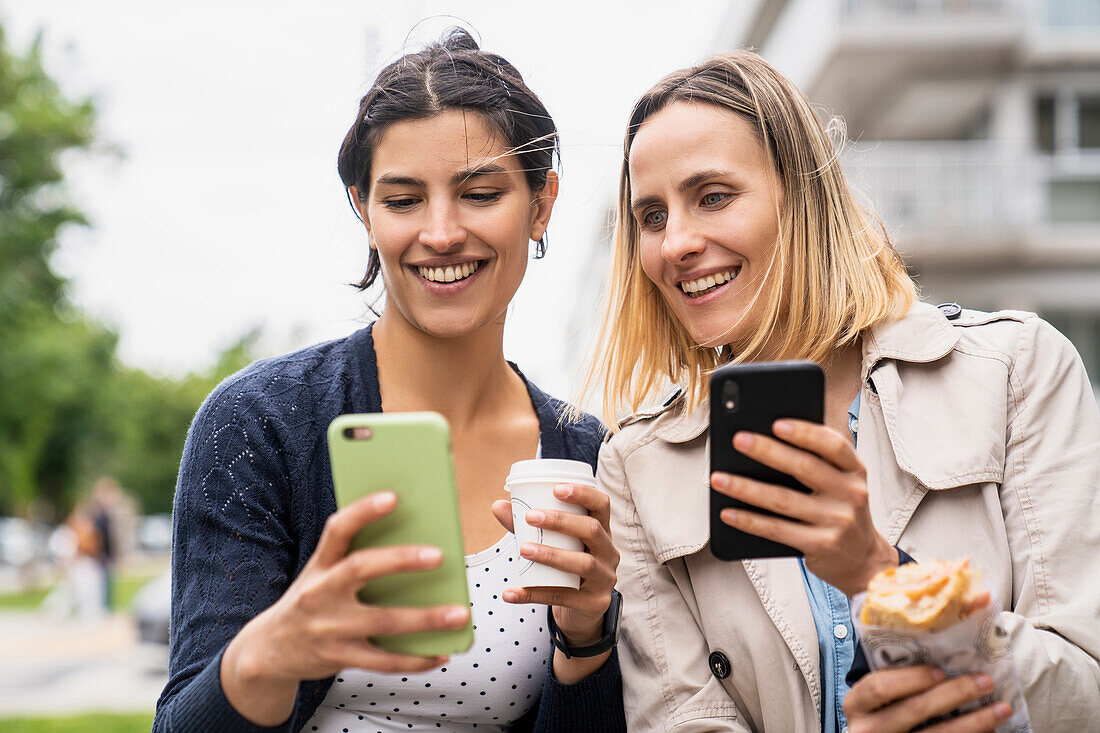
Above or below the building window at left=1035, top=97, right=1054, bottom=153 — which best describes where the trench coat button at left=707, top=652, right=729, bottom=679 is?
below

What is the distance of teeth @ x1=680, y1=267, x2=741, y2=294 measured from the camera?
8.22 feet

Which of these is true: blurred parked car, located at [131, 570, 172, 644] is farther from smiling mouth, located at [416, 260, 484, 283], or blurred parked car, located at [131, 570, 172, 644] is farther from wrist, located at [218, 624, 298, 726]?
wrist, located at [218, 624, 298, 726]

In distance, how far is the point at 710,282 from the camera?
8.27ft

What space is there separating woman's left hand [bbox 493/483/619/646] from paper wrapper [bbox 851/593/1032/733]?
56cm

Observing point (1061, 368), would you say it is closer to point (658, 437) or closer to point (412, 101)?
point (658, 437)

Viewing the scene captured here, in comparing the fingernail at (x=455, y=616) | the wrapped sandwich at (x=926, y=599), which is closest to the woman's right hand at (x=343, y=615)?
the fingernail at (x=455, y=616)

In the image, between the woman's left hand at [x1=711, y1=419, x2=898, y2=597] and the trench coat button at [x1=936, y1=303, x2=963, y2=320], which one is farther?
the trench coat button at [x1=936, y1=303, x2=963, y2=320]

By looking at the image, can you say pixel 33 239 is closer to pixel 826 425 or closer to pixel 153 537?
pixel 826 425

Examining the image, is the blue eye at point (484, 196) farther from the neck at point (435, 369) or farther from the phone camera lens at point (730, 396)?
the phone camera lens at point (730, 396)

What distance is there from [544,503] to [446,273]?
0.83 m

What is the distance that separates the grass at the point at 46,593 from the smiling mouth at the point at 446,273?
1707cm

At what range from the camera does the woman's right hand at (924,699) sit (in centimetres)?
158

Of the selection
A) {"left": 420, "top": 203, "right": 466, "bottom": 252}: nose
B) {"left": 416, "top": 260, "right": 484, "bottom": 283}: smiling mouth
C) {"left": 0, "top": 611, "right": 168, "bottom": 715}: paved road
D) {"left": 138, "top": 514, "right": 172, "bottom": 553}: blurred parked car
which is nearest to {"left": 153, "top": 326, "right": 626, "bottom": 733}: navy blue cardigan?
{"left": 416, "top": 260, "right": 484, "bottom": 283}: smiling mouth

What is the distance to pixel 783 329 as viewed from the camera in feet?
8.44
